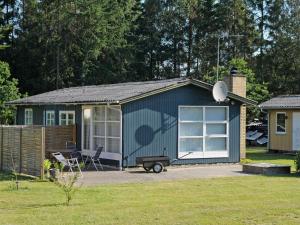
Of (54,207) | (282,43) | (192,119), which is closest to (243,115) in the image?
(192,119)

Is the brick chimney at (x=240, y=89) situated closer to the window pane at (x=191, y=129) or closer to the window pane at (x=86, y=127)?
the window pane at (x=191, y=129)

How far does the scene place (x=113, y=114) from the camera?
2086 cm

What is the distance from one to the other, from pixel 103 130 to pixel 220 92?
15.4 ft

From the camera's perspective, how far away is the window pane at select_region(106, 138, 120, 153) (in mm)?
20528

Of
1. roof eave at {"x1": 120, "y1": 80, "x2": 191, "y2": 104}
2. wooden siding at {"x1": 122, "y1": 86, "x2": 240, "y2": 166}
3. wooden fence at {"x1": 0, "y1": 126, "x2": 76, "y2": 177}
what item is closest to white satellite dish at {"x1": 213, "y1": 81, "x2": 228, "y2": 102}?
wooden siding at {"x1": 122, "y1": 86, "x2": 240, "y2": 166}

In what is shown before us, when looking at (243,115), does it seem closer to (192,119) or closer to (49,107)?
(192,119)

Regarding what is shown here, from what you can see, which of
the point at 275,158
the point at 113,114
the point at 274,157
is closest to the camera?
the point at 113,114

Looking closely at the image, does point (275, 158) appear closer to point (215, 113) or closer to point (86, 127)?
point (215, 113)

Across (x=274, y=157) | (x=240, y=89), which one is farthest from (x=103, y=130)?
(x=274, y=157)

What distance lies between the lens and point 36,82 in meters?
44.9

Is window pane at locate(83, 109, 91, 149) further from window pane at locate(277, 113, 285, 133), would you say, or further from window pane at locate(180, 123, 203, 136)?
window pane at locate(277, 113, 285, 133)

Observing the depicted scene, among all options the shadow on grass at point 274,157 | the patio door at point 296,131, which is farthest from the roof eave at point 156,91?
the patio door at point 296,131

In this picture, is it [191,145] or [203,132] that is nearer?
[191,145]

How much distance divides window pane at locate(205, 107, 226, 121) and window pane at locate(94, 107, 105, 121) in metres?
3.98
